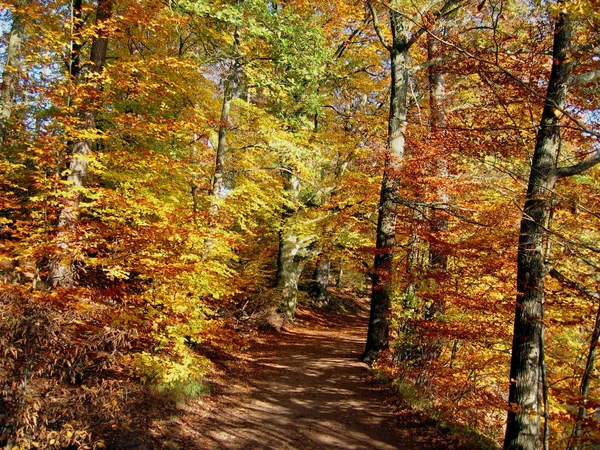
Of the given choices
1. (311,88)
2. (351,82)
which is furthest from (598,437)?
(351,82)

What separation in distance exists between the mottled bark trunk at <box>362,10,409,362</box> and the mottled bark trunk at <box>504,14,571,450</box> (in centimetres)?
389

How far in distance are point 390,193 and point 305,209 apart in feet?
17.6

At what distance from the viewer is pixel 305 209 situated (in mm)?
14734

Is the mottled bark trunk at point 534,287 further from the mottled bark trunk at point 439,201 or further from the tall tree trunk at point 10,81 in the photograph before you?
the tall tree trunk at point 10,81

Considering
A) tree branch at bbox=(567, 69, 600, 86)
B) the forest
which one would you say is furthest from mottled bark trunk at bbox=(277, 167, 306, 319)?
tree branch at bbox=(567, 69, 600, 86)

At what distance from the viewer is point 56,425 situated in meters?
3.83

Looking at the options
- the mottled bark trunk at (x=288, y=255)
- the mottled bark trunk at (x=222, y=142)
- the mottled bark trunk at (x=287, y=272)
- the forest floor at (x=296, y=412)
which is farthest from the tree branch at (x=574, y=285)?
the mottled bark trunk at (x=287, y=272)

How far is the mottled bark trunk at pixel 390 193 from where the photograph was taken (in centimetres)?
964

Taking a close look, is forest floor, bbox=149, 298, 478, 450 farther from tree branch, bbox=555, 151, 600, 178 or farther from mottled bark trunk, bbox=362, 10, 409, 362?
tree branch, bbox=555, 151, 600, 178

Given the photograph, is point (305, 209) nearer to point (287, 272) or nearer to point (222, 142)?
point (287, 272)

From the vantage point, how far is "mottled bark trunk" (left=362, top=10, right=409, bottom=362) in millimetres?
9641

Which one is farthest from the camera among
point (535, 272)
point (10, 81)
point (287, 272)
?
point (287, 272)

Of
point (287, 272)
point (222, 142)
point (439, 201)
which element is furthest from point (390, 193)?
point (287, 272)

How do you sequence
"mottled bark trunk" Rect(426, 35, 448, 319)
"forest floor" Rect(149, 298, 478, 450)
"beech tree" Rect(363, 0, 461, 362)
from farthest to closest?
"beech tree" Rect(363, 0, 461, 362)
"mottled bark trunk" Rect(426, 35, 448, 319)
"forest floor" Rect(149, 298, 478, 450)
